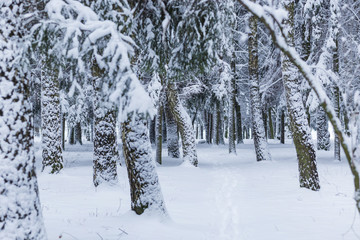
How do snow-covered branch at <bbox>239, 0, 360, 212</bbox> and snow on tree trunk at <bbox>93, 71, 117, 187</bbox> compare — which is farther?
snow on tree trunk at <bbox>93, 71, 117, 187</bbox>

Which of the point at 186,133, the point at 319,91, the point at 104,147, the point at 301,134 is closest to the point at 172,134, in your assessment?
the point at 186,133

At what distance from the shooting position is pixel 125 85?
349cm

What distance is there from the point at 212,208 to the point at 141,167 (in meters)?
2.44

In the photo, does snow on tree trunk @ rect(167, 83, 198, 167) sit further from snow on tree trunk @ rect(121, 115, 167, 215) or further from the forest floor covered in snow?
snow on tree trunk @ rect(121, 115, 167, 215)

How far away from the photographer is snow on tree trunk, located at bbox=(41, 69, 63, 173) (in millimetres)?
10961

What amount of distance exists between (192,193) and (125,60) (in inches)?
257

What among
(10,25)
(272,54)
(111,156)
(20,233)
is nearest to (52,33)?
(10,25)

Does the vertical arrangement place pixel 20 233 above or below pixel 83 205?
above

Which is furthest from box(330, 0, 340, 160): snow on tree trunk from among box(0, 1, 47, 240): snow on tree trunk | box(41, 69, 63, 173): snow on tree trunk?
box(0, 1, 47, 240): snow on tree trunk

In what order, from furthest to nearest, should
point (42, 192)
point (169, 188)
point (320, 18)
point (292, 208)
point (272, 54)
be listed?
point (272, 54), point (320, 18), point (169, 188), point (42, 192), point (292, 208)

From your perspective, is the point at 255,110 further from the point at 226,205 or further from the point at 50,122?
the point at 50,122

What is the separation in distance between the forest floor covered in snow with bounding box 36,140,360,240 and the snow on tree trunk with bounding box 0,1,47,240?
1.14 metres

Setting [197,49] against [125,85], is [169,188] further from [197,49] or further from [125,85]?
[125,85]

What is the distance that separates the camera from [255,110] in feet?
50.6
